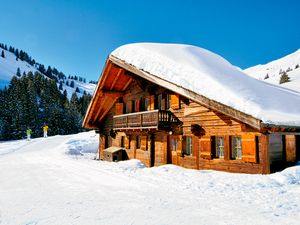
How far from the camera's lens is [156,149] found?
15.7 meters

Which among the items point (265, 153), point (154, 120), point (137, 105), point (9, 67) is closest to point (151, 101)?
point (137, 105)

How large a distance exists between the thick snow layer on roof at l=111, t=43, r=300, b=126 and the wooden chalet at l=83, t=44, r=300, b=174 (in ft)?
0.86

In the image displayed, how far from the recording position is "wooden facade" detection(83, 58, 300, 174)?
976cm

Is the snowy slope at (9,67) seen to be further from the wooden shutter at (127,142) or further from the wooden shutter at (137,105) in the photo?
the wooden shutter at (137,105)

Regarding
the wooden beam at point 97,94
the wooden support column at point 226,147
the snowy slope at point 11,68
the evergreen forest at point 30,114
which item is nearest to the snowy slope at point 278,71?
the wooden beam at point 97,94

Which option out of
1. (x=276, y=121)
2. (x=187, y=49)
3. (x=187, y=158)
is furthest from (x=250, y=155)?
(x=187, y=49)

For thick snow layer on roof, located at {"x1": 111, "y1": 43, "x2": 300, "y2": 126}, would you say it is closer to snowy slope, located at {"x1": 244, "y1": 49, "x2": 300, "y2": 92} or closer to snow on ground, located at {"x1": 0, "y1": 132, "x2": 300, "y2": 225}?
snow on ground, located at {"x1": 0, "y1": 132, "x2": 300, "y2": 225}

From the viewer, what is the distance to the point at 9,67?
166m

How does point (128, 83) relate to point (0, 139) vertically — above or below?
above

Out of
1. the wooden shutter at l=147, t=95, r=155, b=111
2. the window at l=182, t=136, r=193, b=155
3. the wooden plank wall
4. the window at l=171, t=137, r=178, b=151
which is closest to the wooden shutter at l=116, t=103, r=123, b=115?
the wooden plank wall

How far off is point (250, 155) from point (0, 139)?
192 feet

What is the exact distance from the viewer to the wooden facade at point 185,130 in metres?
9.76

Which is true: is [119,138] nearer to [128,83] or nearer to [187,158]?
[128,83]

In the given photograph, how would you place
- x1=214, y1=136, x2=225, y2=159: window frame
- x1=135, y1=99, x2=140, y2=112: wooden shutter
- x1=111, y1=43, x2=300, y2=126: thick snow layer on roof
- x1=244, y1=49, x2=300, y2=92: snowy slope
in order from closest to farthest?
x1=111, y1=43, x2=300, y2=126: thick snow layer on roof → x1=214, y1=136, x2=225, y2=159: window frame → x1=135, y1=99, x2=140, y2=112: wooden shutter → x1=244, y1=49, x2=300, y2=92: snowy slope
